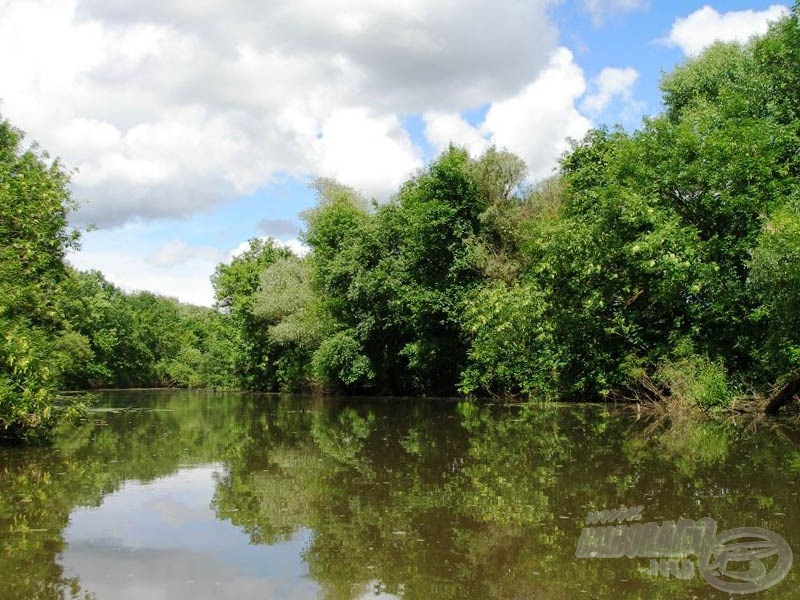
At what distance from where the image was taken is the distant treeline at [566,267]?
19156mm

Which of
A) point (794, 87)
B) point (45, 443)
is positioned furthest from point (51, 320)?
point (794, 87)

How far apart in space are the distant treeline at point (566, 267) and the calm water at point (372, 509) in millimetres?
4401

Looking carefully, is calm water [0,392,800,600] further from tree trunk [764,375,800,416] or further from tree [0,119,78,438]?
tree trunk [764,375,800,416]

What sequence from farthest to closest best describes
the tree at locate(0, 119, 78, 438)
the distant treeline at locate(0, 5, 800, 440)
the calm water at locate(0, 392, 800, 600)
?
the distant treeline at locate(0, 5, 800, 440), the tree at locate(0, 119, 78, 438), the calm water at locate(0, 392, 800, 600)

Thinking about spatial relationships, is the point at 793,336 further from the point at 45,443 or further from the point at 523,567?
the point at 45,443

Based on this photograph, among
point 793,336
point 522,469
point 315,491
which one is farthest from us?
point 793,336

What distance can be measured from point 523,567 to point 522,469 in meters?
5.66

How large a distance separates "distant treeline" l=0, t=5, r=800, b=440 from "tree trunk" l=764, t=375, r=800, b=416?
1.38ft

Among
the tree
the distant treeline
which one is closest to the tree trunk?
the distant treeline

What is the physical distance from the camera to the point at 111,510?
9719 mm

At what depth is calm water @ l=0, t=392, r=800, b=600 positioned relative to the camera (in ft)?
20.9

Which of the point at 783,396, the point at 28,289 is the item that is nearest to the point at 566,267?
the point at 783,396

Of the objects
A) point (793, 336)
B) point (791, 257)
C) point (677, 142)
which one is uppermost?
point (677, 142)

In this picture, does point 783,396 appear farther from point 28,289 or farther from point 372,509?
point 28,289
